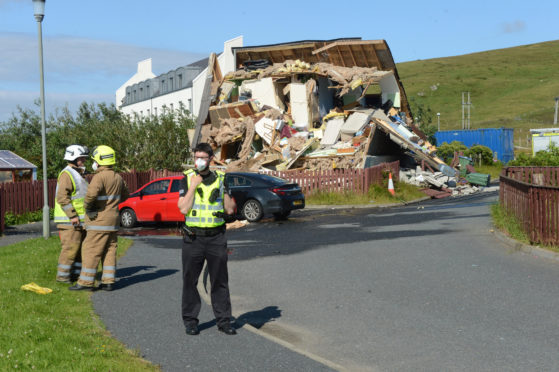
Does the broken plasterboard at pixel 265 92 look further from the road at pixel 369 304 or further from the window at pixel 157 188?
the road at pixel 369 304

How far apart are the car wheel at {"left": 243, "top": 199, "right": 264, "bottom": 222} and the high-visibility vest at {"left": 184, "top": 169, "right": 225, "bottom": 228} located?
12540 millimetres

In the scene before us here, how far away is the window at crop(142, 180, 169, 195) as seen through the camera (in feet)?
65.6

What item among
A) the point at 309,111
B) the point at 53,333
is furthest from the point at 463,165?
the point at 53,333

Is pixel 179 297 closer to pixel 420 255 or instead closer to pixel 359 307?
pixel 359 307

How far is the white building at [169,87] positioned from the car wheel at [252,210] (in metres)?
28.1

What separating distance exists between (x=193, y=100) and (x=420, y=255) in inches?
1739

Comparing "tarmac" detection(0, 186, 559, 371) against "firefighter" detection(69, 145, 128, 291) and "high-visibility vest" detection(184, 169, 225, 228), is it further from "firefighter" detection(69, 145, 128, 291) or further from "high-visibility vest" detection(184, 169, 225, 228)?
"high-visibility vest" detection(184, 169, 225, 228)

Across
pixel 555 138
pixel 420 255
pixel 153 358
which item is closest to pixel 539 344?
pixel 153 358

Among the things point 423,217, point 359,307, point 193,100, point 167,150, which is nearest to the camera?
point 359,307

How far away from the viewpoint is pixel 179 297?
8.70m

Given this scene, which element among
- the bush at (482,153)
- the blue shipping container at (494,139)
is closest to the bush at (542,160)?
the bush at (482,153)

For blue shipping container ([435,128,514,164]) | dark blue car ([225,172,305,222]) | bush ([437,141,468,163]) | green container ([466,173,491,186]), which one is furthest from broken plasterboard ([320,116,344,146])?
blue shipping container ([435,128,514,164])

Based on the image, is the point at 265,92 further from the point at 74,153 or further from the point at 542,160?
the point at 74,153

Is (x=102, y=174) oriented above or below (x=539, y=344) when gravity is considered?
above
